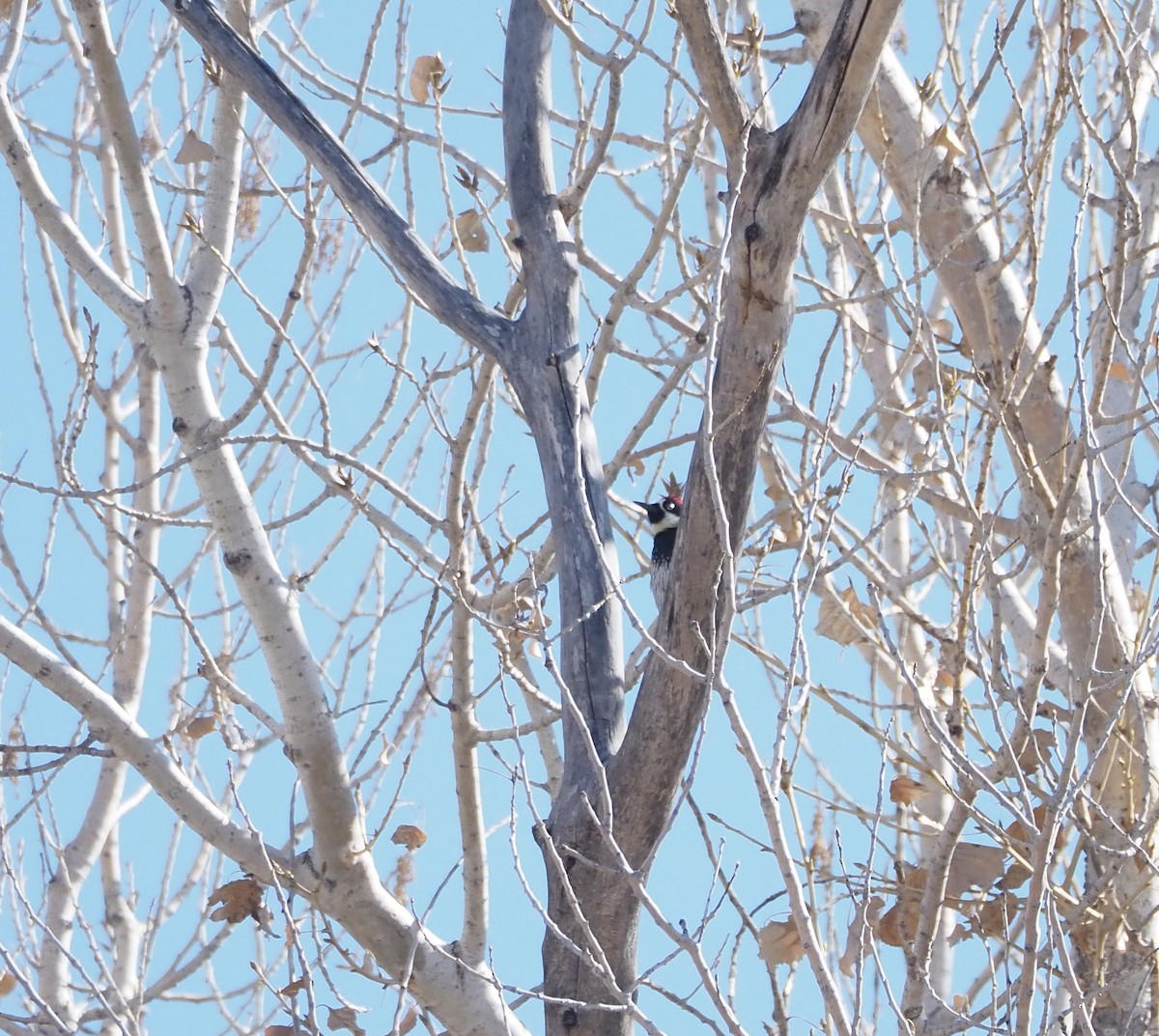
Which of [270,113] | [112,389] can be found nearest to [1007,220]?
[270,113]

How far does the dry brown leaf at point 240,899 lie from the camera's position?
2.76m

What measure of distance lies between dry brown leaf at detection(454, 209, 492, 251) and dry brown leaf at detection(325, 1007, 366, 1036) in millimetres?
1601

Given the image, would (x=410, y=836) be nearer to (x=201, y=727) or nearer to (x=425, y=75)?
(x=201, y=727)

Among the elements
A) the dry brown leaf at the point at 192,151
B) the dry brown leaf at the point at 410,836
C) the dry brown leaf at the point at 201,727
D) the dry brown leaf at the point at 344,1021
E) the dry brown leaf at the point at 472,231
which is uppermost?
the dry brown leaf at the point at 192,151

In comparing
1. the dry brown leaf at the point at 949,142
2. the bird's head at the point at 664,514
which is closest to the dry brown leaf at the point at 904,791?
the dry brown leaf at the point at 949,142

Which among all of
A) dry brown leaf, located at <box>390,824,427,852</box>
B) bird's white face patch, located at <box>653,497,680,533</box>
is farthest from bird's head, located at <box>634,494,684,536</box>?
dry brown leaf, located at <box>390,824,427,852</box>

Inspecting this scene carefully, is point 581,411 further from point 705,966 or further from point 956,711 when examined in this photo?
point 705,966

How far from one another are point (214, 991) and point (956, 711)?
302 cm

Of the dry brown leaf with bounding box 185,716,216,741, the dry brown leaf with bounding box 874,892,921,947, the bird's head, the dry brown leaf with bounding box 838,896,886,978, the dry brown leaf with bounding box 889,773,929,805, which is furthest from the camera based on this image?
the bird's head

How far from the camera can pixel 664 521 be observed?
5.67 metres

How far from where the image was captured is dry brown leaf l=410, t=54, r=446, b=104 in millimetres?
2918

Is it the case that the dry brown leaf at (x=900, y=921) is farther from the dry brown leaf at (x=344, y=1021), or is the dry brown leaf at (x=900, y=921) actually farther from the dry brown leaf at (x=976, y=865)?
the dry brown leaf at (x=344, y=1021)

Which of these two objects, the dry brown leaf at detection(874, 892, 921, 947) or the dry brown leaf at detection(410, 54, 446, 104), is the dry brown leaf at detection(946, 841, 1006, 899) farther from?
the dry brown leaf at detection(410, 54, 446, 104)

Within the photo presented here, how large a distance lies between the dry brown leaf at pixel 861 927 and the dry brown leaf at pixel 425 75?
1880 mm
